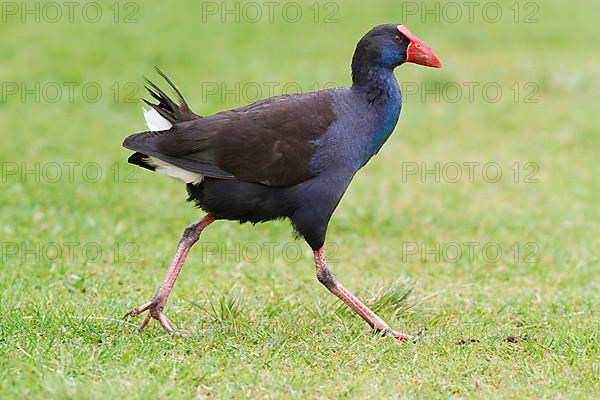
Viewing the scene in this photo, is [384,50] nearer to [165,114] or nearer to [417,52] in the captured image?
[417,52]

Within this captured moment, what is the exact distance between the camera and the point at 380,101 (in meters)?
5.42

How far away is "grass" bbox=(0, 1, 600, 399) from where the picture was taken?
4547 millimetres

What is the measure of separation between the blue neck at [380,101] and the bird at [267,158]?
29mm

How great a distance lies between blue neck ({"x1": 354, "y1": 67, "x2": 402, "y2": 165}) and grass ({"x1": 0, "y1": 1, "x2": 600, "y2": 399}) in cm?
97

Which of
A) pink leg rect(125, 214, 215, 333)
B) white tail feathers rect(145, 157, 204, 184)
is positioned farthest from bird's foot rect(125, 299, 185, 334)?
white tail feathers rect(145, 157, 204, 184)

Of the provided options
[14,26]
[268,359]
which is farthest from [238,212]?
[14,26]

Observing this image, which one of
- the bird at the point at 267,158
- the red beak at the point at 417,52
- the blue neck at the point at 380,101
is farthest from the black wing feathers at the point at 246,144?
the red beak at the point at 417,52

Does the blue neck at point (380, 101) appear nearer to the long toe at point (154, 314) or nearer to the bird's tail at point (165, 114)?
the bird's tail at point (165, 114)

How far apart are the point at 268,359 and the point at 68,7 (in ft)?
31.1

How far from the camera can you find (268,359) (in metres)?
4.66

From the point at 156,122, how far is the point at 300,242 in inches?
101

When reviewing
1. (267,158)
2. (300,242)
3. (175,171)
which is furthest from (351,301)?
(300,242)

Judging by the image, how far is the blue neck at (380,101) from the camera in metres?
5.39

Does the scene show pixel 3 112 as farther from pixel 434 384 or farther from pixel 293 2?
pixel 434 384
